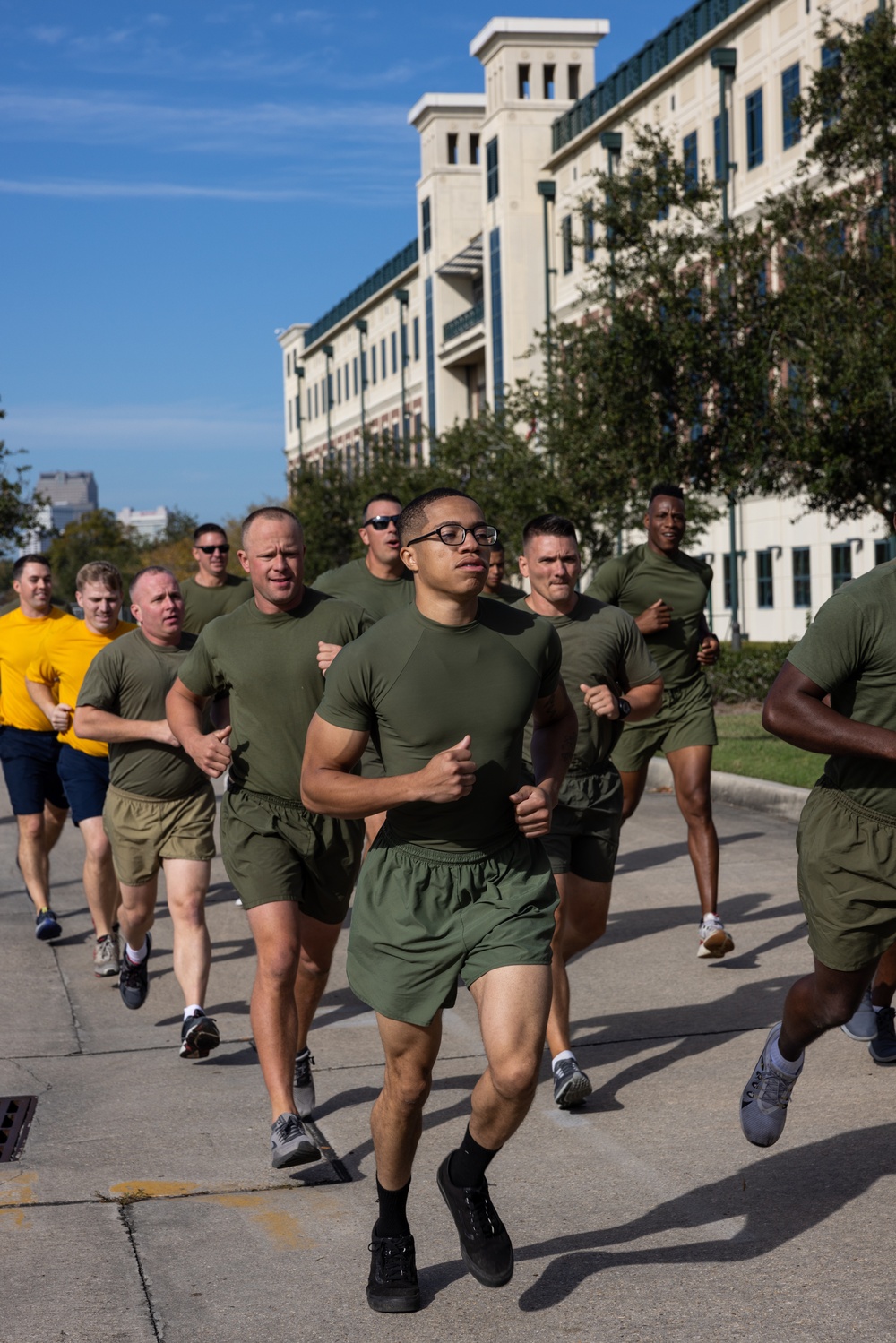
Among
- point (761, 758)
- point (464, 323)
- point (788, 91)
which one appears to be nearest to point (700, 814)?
point (761, 758)

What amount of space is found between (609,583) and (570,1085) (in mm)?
3779

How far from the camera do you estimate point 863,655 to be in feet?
15.4

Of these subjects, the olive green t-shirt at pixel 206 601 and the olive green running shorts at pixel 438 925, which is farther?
the olive green t-shirt at pixel 206 601

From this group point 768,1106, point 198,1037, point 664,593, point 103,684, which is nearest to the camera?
point 768,1106

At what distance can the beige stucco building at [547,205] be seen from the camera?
43.0 metres

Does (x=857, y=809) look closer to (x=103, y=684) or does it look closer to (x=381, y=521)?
(x=103, y=684)

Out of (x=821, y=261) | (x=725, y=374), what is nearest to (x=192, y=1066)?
(x=821, y=261)

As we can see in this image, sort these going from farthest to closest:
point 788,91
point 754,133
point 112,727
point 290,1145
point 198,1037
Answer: point 754,133
point 788,91
point 112,727
point 198,1037
point 290,1145

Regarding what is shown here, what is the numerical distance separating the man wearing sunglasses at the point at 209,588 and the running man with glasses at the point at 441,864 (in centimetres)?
650

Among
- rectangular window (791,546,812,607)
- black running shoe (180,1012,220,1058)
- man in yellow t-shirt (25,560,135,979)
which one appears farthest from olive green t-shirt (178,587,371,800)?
rectangular window (791,546,812,607)

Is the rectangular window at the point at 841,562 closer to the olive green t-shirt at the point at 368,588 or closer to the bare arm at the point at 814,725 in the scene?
the olive green t-shirt at the point at 368,588

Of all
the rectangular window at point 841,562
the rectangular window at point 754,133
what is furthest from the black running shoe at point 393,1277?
the rectangular window at point 754,133

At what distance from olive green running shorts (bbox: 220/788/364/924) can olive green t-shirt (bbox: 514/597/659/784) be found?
1001 mm

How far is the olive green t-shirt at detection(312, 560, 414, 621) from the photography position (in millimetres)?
8438
